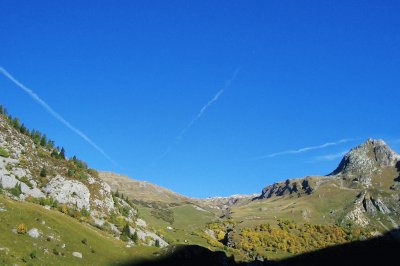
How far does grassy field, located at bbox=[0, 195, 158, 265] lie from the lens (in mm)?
79731

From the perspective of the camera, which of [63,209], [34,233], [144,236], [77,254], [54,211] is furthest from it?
[144,236]

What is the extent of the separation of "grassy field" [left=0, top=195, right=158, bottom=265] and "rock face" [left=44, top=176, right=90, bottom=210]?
122ft

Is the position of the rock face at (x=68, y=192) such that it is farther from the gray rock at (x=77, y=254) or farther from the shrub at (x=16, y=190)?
the gray rock at (x=77, y=254)

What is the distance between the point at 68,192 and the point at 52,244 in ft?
197

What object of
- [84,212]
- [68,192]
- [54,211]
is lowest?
[54,211]

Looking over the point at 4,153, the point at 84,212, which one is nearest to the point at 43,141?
the point at 4,153

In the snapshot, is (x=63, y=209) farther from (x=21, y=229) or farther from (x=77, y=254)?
(x=21, y=229)

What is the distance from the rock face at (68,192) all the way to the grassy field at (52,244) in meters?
37.1

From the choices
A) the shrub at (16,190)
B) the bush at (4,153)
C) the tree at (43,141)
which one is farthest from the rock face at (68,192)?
the tree at (43,141)

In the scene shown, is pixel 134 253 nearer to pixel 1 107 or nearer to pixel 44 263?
pixel 44 263

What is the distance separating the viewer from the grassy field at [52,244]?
79.7m

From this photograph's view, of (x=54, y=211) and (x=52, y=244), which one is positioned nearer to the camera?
(x=52, y=244)

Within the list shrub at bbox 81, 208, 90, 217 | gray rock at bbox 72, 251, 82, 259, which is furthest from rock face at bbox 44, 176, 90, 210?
gray rock at bbox 72, 251, 82, 259

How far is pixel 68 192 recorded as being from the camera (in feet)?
487
